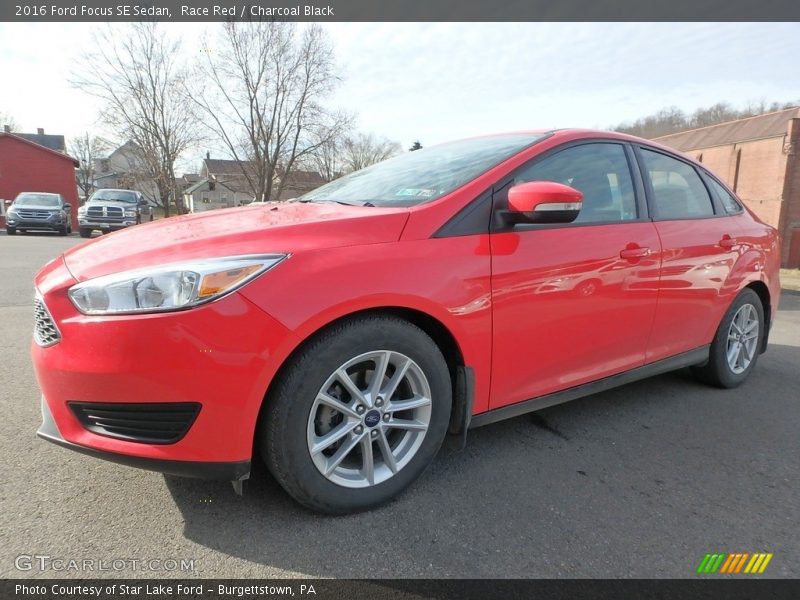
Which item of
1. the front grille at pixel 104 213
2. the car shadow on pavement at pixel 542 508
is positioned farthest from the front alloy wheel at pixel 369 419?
the front grille at pixel 104 213

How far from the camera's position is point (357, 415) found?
6.40ft

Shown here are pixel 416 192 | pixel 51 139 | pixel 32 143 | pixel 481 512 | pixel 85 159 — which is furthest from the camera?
pixel 85 159

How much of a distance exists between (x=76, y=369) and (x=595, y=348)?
229cm

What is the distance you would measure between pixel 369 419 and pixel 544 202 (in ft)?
3.78

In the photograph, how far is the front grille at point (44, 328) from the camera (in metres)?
1.77

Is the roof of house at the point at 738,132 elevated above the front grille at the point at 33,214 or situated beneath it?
elevated above

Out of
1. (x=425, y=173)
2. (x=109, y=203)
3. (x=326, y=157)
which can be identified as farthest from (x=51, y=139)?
(x=425, y=173)

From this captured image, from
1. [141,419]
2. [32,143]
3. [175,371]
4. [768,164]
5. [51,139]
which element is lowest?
[141,419]

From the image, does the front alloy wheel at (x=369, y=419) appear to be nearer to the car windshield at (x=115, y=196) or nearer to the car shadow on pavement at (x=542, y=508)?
the car shadow on pavement at (x=542, y=508)

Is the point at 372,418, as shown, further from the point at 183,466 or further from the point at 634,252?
the point at 634,252

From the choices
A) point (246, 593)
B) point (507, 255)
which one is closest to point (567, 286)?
point (507, 255)

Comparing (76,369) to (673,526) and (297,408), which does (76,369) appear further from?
(673,526)

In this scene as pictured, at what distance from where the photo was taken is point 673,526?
200cm

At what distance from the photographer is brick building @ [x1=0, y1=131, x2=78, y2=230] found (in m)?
28.8
